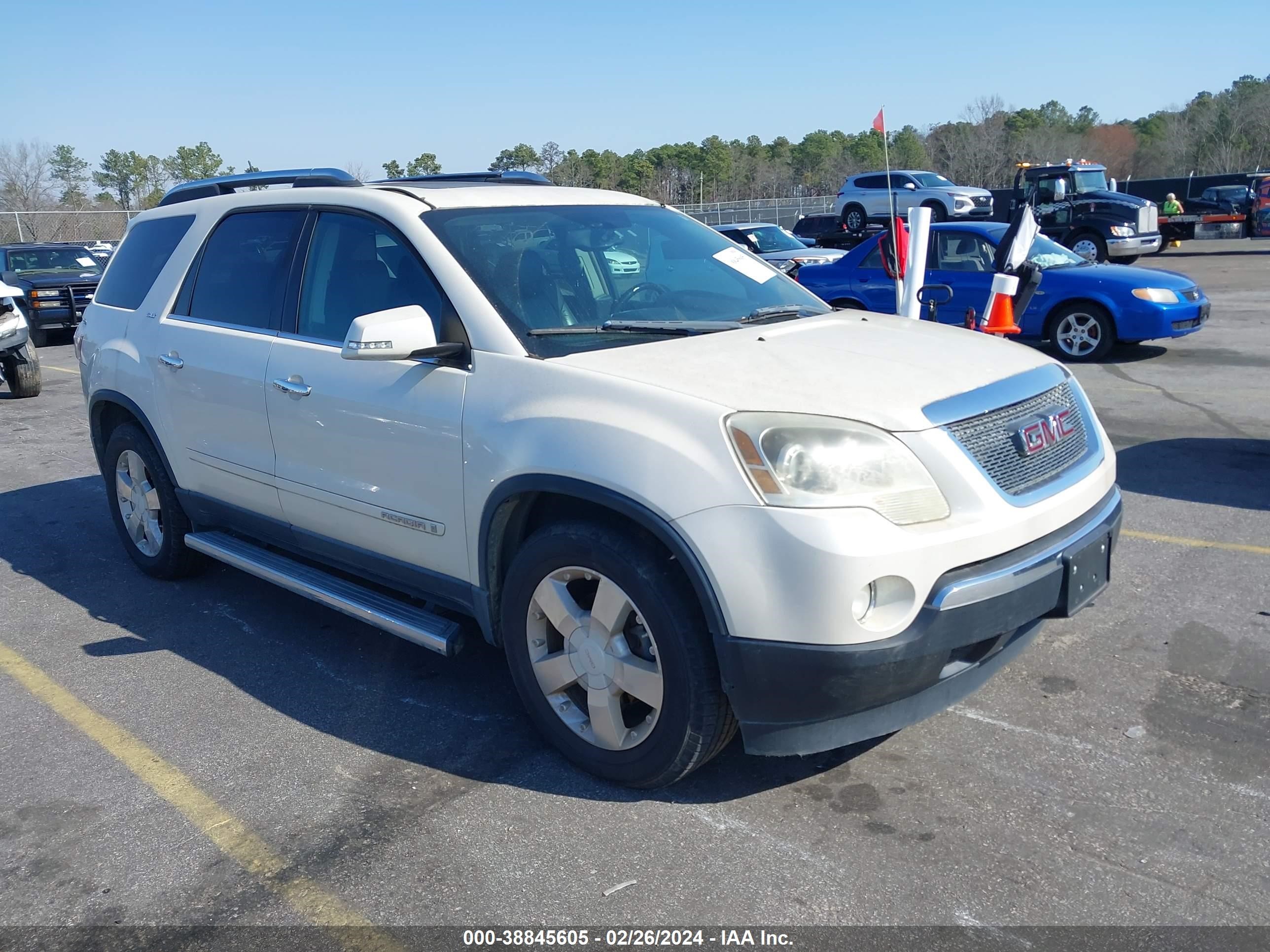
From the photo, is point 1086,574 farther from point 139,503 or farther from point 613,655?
point 139,503

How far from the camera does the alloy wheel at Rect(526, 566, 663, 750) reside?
3.10 metres

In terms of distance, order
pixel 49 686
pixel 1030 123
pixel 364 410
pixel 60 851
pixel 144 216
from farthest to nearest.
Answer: pixel 1030 123
pixel 144 216
pixel 49 686
pixel 364 410
pixel 60 851

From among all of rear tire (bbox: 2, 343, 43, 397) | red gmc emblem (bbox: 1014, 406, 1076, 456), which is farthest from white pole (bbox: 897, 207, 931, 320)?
rear tire (bbox: 2, 343, 43, 397)

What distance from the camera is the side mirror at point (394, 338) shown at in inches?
133

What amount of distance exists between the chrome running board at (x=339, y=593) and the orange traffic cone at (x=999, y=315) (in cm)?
522

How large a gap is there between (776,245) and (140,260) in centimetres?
1375

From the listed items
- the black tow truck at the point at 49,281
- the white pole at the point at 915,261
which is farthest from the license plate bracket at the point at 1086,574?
the black tow truck at the point at 49,281

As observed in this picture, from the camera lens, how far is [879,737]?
3.51m

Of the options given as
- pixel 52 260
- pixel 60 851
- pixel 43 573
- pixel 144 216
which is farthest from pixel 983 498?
pixel 52 260

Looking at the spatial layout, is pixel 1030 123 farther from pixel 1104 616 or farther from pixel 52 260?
pixel 1104 616

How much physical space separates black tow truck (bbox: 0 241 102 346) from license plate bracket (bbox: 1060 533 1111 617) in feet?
56.4

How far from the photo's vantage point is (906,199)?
2875 cm

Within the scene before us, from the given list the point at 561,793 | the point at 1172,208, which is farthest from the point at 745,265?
the point at 1172,208

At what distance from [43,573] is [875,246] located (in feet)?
29.8
